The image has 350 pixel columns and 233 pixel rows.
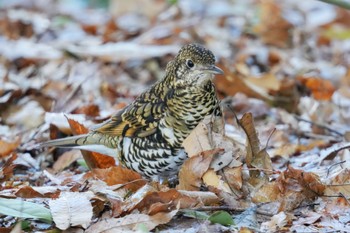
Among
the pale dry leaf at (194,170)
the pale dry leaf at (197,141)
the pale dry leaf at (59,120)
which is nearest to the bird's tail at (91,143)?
the pale dry leaf at (59,120)

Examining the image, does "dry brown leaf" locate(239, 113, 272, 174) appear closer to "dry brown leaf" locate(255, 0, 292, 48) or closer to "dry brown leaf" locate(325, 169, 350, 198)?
"dry brown leaf" locate(325, 169, 350, 198)

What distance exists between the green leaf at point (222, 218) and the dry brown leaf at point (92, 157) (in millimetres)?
1869

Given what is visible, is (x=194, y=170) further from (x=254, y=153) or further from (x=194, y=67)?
(x=194, y=67)

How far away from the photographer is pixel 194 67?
516 cm

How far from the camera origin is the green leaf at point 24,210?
4.24 meters

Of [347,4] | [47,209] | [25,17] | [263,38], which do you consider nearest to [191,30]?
[263,38]

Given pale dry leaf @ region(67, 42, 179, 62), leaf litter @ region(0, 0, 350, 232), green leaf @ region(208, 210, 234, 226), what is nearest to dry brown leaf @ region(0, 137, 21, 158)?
leaf litter @ region(0, 0, 350, 232)

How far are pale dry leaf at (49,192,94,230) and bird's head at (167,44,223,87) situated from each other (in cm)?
113

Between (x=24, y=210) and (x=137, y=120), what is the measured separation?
54.7 inches

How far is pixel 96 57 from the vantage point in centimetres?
889

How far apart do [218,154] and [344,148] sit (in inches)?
46.1

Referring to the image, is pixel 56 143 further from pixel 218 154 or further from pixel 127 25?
pixel 127 25

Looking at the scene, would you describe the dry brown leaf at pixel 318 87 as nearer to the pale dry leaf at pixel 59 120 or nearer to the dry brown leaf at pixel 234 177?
the pale dry leaf at pixel 59 120

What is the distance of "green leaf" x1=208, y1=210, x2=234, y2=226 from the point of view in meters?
4.14
